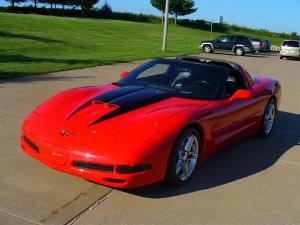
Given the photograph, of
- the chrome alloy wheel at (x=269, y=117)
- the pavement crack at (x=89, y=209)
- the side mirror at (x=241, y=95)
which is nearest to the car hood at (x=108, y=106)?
the side mirror at (x=241, y=95)

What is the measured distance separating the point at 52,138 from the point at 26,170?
0.76 metres

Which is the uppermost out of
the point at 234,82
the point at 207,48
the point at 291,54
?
the point at 234,82

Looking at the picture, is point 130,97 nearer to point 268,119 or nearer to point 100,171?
point 100,171

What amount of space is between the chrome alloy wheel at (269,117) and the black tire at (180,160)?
250cm

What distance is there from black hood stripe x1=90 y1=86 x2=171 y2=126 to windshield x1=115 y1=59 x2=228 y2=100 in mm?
277

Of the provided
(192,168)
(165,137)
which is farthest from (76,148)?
(192,168)

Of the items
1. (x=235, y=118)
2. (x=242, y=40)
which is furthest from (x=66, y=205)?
(x=242, y=40)

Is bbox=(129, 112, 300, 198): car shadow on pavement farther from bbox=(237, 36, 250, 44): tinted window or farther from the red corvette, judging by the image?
bbox=(237, 36, 250, 44): tinted window

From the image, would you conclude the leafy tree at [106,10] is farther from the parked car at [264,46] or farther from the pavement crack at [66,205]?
the pavement crack at [66,205]

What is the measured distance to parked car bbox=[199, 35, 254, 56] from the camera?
33.9 m

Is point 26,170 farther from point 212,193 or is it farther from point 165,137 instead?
point 212,193

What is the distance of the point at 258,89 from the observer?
6.98m

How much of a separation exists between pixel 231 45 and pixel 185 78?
29.1m

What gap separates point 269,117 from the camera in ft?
24.7
